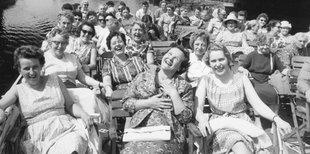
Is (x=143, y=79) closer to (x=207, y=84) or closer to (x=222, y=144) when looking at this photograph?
(x=207, y=84)

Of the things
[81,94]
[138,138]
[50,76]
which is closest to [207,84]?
[138,138]

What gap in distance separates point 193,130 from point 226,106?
0.53m

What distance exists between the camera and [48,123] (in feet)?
10.6

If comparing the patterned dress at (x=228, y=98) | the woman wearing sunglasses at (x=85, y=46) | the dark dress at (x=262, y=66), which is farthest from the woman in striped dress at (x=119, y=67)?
the dark dress at (x=262, y=66)

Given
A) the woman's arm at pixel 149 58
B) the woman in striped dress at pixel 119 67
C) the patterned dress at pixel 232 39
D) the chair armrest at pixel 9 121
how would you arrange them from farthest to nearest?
the patterned dress at pixel 232 39 < the woman's arm at pixel 149 58 < the woman in striped dress at pixel 119 67 < the chair armrest at pixel 9 121

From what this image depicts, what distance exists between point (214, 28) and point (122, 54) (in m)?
4.94

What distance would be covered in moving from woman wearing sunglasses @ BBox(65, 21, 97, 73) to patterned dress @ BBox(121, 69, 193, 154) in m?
2.04

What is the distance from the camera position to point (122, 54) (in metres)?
4.74

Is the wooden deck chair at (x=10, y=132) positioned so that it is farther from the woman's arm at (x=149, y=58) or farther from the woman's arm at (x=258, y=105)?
the woman's arm at (x=149, y=58)

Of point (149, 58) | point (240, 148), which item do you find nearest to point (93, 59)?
point (149, 58)

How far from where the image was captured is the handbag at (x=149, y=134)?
3.16 m

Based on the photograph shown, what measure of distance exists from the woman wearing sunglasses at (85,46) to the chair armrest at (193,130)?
2483mm

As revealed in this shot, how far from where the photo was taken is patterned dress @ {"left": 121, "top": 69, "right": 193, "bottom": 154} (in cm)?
313

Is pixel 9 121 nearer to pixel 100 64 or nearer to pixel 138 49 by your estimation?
pixel 138 49
